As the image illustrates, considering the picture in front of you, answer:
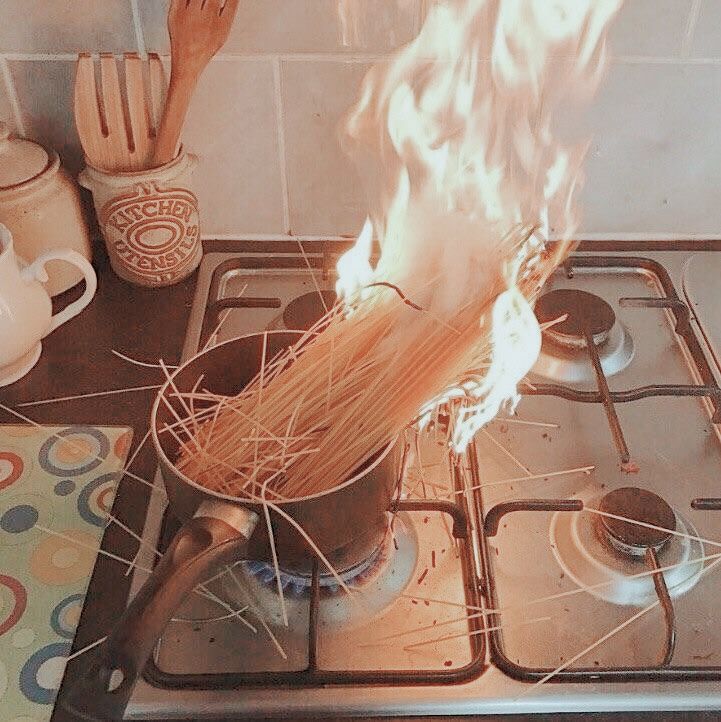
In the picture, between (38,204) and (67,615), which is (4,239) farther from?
(67,615)

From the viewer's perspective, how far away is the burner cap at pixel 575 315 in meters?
0.74

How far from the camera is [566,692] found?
1.65 feet

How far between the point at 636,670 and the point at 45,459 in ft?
1.51

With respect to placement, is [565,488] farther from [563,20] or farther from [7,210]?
[7,210]

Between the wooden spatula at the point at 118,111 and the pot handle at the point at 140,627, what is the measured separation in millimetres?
416

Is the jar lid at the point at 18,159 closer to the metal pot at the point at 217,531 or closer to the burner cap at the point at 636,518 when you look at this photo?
the metal pot at the point at 217,531

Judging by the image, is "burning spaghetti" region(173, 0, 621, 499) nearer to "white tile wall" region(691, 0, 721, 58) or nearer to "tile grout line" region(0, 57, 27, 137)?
"white tile wall" region(691, 0, 721, 58)

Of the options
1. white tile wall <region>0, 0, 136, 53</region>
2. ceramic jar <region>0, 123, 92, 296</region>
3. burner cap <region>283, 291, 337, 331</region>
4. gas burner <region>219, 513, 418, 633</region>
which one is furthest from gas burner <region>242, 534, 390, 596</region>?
white tile wall <region>0, 0, 136, 53</region>

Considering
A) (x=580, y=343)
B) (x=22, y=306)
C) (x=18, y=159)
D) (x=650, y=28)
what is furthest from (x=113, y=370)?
(x=650, y=28)

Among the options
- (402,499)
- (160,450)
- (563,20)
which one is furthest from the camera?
(563,20)

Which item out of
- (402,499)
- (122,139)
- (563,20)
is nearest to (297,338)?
(402,499)

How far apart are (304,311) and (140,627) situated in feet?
1.37

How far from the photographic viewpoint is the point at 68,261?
72 cm

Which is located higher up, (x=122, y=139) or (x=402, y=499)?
(x=122, y=139)
